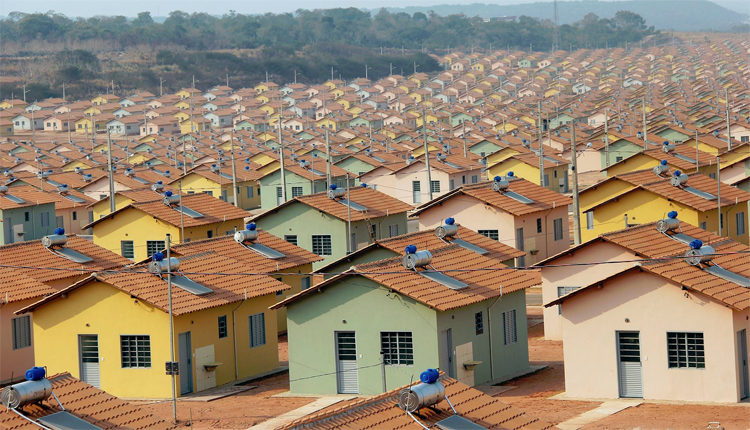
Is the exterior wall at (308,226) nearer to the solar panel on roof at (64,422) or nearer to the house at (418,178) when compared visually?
the house at (418,178)

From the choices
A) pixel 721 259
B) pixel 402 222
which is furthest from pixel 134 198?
pixel 721 259

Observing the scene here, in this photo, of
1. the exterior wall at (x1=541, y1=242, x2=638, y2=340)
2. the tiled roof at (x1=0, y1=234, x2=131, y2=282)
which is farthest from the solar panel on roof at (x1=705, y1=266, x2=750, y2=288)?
the tiled roof at (x1=0, y1=234, x2=131, y2=282)

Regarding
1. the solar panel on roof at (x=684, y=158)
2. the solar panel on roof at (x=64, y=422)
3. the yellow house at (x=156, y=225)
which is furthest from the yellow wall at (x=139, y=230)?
the solar panel on roof at (x=64, y=422)

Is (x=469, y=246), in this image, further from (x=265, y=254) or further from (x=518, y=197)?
(x=518, y=197)

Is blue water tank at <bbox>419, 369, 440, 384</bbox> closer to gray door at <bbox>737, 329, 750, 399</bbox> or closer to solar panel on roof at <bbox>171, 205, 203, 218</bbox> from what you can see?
gray door at <bbox>737, 329, 750, 399</bbox>

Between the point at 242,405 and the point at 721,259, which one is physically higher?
the point at 721,259

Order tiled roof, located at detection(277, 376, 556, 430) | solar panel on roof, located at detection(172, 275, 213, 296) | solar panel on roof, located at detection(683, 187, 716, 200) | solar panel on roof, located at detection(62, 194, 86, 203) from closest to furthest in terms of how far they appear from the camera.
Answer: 1. tiled roof, located at detection(277, 376, 556, 430)
2. solar panel on roof, located at detection(172, 275, 213, 296)
3. solar panel on roof, located at detection(683, 187, 716, 200)
4. solar panel on roof, located at detection(62, 194, 86, 203)

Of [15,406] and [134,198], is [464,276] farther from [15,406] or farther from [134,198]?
[134,198]
